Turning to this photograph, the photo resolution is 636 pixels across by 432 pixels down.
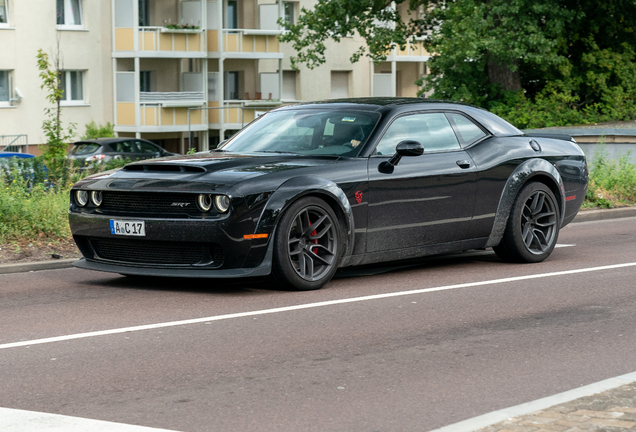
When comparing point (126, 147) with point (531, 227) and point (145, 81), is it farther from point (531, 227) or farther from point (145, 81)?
point (531, 227)

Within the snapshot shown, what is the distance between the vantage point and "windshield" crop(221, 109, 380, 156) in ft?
30.2

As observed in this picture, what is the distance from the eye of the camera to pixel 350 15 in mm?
33688

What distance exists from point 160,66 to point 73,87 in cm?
513

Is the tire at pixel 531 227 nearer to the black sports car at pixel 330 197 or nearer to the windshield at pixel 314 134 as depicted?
the black sports car at pixel 330 197

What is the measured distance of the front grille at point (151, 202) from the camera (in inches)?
321

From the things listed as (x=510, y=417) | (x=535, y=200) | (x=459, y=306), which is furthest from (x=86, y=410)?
(x=535, y=200)

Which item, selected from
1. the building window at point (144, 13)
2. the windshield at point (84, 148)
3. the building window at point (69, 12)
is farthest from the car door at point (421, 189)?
the building window at point (144, 13)

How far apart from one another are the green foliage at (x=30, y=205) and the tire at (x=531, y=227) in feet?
15.4

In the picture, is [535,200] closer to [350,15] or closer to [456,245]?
[456,245]

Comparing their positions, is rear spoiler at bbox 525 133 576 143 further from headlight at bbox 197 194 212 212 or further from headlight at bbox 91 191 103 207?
headlight at bbox 91 191 103 207

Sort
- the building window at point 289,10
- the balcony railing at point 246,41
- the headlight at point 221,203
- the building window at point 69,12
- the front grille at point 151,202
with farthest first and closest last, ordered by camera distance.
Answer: the building window at point 289,10 → the balcony railing at point 246,41 → the building window at point 69,12 → the front grille at point 151,202 → the headlight at point 221,203

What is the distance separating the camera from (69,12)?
44.9 metres

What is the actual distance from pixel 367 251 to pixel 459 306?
122 centimetres

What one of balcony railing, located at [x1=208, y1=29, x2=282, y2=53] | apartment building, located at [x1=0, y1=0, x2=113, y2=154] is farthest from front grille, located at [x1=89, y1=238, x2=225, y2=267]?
balcony railing, located at [x1=208, y1=29, x2=282, y2=53]
